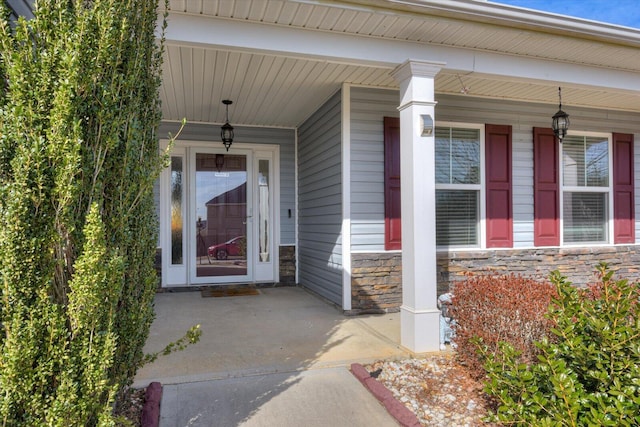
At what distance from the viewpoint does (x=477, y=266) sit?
499 cm

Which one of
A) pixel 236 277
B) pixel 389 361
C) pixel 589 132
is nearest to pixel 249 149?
pixel 236 277

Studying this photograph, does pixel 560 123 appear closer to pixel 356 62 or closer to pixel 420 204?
pixel 420 204

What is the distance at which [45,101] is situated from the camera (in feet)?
4.49

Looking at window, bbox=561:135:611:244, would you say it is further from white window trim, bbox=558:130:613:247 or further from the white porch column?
the white porch column

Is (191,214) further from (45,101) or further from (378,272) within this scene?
(45,101)

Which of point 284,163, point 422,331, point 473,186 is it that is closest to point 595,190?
point 473,186

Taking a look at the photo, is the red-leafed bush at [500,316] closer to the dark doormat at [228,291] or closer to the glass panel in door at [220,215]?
the dark doormat at [228,291]

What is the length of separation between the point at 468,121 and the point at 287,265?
338 centimetres

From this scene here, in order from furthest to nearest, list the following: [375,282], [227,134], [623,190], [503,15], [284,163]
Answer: [284,163] → [227,134] → [623,190] → [375,282] → [503,15]

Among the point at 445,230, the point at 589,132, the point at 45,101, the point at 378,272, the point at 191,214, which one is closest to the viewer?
the point at 45,101

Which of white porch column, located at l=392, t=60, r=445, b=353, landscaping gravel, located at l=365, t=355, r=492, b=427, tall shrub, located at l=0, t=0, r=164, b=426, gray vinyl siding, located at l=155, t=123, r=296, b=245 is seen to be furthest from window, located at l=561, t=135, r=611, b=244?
tall shrub, located at l=0, t=0, r=164, b=426

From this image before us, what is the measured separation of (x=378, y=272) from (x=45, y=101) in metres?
3.78

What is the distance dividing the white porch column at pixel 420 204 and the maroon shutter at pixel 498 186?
81.9 inches

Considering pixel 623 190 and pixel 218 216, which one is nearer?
pixel 623 190
